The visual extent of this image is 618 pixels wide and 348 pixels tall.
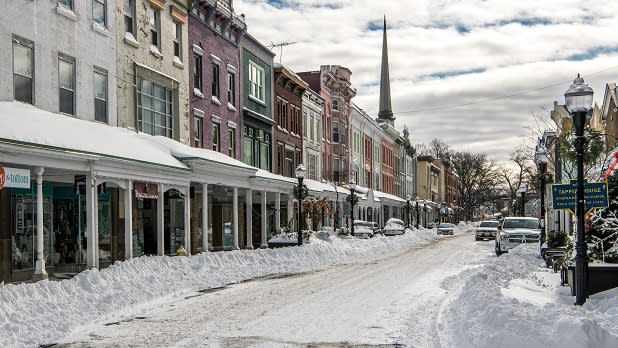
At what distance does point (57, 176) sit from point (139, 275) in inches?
190

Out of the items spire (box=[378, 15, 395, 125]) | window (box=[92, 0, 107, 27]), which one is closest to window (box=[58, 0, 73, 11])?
window (box=[92, 0, 107, 27])

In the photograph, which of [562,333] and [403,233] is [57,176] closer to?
[562,333]

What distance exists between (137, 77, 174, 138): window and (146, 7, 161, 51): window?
5.41 feet

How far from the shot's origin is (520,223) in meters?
33.9

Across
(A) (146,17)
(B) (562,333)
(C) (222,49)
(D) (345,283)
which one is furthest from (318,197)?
(B) (562,333)

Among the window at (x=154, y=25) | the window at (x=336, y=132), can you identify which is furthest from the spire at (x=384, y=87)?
the window at (x=154, y=25)

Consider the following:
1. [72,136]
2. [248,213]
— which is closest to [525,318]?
[72,136]

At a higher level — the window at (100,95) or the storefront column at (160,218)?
the window at (100,95)

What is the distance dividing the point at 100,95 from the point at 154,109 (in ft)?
12.2

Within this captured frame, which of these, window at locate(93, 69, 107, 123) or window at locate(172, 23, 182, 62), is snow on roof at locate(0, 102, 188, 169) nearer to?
window at locate(93, 69, 107, 123)

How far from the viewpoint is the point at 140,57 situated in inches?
1000

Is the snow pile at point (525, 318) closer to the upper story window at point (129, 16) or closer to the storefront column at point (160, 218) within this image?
the storefront column at point (160, 218)

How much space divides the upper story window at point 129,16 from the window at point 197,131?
18.7ft

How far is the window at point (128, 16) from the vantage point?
24.7 meters
